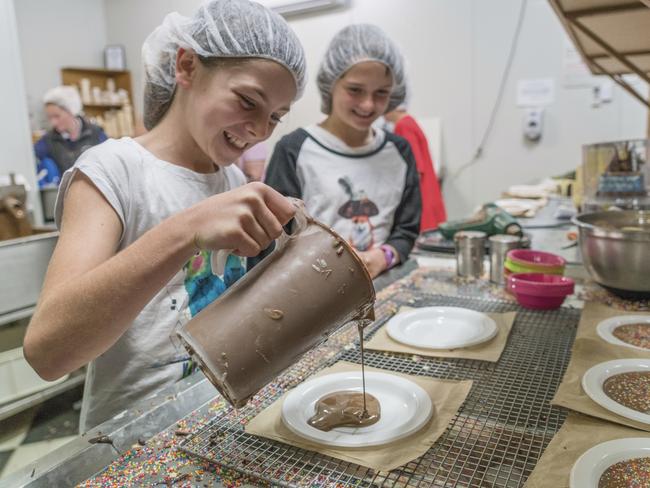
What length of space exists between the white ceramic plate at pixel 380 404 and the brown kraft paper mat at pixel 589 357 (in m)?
0.20

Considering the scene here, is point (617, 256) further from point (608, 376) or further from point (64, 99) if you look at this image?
point (64, 99)

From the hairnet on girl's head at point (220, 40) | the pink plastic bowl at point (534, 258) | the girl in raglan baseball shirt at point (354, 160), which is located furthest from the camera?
the girl in raglan baseball shirt at point (354, 160)

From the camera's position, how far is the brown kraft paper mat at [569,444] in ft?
1.88

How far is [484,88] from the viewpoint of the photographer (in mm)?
3992

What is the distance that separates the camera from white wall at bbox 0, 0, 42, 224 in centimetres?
345

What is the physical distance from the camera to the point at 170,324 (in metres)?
0.95

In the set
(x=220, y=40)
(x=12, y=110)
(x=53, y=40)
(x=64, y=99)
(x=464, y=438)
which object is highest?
(x=53, y=40)

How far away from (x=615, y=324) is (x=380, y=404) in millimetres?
538

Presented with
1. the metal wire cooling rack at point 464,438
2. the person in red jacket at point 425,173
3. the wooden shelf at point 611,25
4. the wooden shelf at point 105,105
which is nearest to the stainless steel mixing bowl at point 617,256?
the metal wire cooling rack at point 464,438

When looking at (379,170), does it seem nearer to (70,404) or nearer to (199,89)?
(199,89)

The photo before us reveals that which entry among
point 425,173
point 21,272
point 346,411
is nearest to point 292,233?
point 346,411

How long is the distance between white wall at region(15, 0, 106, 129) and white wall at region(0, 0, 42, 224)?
1.37 m

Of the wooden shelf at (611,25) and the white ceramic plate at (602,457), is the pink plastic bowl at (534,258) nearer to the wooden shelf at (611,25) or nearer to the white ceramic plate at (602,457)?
the wooden shelf at (611,25)

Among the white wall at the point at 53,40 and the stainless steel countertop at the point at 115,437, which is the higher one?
the white wall at the point at 53,40
